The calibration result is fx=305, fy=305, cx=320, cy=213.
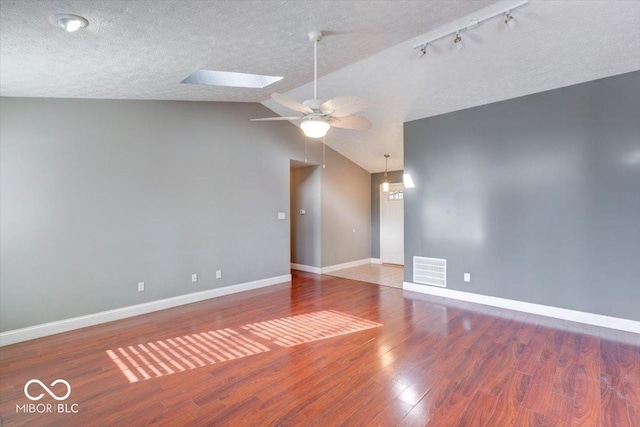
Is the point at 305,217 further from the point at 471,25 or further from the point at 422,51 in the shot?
the point at 471,25

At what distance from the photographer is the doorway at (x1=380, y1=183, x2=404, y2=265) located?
308 inches

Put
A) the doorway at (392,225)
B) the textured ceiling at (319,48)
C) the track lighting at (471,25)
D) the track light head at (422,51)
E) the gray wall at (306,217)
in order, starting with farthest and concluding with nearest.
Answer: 1. the doorway at (392,225)
2. the gray wall at (306,217)
3. the track light head at (422,51)
4. the track lighting at (471,25)
5. the textured ceiling at (319,48)

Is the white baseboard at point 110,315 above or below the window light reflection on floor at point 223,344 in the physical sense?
above

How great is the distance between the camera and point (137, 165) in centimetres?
413

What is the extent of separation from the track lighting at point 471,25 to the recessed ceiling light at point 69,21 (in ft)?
10.1

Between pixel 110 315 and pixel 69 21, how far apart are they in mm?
3332

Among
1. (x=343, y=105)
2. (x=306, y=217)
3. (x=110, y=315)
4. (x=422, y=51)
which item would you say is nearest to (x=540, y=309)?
(x=422, y=51)

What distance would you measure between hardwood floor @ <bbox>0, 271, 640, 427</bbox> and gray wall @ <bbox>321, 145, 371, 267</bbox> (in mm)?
3034

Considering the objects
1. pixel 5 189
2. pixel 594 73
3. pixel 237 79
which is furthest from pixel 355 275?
pixel 5 189

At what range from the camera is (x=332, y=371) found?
2.65 metres

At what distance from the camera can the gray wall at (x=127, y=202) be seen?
3317mm

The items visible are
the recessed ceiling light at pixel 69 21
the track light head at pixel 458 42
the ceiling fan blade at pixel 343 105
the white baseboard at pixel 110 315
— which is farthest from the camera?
the white baseboard at pixel 110 315

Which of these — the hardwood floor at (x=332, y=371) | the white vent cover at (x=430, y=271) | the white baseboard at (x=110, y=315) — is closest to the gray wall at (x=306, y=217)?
the white baseboard at (x=110, y=315)

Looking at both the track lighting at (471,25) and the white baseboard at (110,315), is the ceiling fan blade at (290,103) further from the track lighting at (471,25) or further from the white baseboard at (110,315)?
the white baseboard at (110,315)
